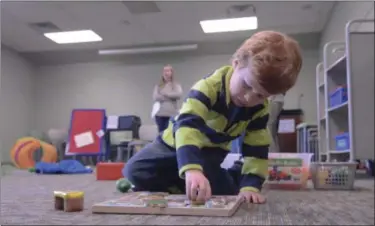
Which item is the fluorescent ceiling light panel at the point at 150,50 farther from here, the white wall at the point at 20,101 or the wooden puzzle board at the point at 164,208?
the wooden puzzle board at the point at 164,208

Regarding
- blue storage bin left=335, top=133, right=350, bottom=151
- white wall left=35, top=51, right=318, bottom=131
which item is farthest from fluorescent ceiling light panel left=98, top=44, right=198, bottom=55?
blue storage bin left=335, top=133, right=350, bottom=151

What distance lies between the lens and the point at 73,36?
324cm

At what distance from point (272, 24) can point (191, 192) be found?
2.61 meters

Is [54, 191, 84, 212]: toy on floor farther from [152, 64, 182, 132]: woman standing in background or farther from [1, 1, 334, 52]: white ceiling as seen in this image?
[1, 1, 334, 52]: white ceiling

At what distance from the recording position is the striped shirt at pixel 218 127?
0.57 meters

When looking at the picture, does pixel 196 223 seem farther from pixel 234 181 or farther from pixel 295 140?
pixel 295 140

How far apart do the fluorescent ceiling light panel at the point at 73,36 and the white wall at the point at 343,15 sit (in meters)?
1.77

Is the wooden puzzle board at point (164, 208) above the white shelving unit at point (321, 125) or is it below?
below

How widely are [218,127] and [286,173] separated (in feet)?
1.35

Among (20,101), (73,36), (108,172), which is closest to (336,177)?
(108,172)

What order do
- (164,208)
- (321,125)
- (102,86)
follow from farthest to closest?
(102,86), (321,125), (164,208)

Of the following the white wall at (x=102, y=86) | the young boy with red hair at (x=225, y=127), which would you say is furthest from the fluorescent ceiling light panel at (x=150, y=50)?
the young boy with red hair at (x=225, y=127)

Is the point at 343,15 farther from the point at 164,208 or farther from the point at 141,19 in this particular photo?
the point at 164,208

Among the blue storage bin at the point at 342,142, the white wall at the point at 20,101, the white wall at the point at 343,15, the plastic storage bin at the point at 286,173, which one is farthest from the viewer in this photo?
the white wall at the point at 20,101
